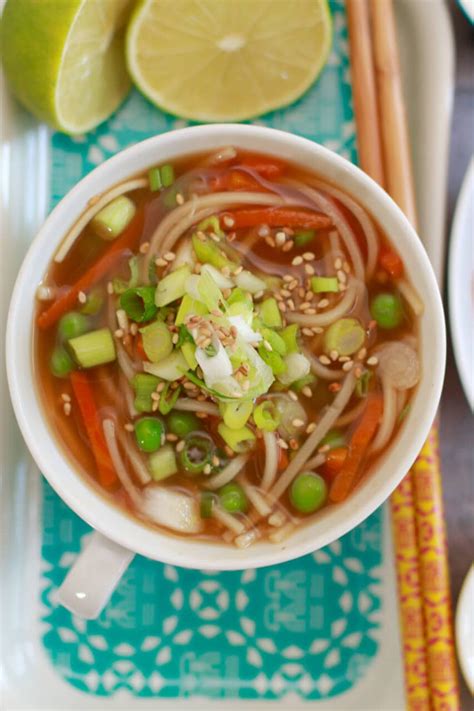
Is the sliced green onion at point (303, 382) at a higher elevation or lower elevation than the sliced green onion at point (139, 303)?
lower

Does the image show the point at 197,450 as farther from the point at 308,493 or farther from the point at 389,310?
the point at 389,310

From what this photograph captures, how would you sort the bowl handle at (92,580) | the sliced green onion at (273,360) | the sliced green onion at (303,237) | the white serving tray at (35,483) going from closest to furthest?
1. the bowl handle at (92,580)
2. the sliced green onion at (273,360)
3. the sliced green onion at (303,237)
4. the white serving tray at (35,483)

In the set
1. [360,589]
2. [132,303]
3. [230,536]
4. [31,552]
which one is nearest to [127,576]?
[31,552]

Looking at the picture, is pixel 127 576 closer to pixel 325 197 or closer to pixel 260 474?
pixel 260 474

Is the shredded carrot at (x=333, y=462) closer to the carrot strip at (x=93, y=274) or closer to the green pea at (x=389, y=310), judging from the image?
the green pea at (x=389, y=310)

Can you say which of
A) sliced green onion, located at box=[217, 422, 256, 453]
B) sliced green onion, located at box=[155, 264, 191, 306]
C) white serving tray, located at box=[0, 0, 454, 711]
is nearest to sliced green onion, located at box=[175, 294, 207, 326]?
sliced green onion, located at box=[155, 264, 191, 306]

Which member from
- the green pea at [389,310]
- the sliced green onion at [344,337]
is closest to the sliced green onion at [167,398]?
the sliced green onion at [344,337]
